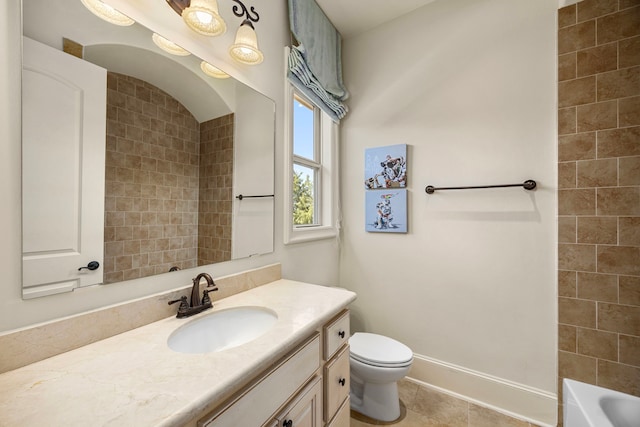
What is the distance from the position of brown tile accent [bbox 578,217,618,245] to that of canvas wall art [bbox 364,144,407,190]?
3.25 feet

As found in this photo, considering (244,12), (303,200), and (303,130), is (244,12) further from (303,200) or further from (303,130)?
(303,200)

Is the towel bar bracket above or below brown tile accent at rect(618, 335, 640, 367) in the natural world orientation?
above

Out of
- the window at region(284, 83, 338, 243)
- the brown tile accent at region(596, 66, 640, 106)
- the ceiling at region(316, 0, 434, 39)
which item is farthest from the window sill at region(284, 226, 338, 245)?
the brown tile accent at region(596, 66, 640, 106)

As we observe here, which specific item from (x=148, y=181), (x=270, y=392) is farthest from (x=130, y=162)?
(x=270, y=392)

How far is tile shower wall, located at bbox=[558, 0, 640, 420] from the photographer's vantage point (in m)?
1.29

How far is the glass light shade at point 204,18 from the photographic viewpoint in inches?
38.4

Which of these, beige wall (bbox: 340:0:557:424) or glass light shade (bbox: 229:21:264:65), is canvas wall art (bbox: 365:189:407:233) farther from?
glass light shade (bbox: 229:21:264:65)

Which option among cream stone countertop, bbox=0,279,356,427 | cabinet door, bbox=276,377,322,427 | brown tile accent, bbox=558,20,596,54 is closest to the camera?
cream stone countertop, bbox=0,279,356,427

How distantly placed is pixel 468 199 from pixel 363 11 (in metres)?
1.59

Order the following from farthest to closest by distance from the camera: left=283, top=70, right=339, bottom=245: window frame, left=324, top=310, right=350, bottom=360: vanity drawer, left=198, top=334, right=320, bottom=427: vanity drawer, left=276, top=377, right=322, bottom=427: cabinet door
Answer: left=283, top=70, right=339, bottom=245: window frame → left=324, top=310, right=350, bottom=360: vanity drawer → left=276, top=377, right=322, bottom=427: cabinet door → left=198, top=334, right=320, bottom=427: vanity drawer

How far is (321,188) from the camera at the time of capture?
7.07ft

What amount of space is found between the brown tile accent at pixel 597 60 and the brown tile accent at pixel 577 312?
1.25 metres

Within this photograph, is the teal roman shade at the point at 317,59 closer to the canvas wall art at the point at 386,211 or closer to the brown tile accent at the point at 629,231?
the canvas wall art at the point at 386,211

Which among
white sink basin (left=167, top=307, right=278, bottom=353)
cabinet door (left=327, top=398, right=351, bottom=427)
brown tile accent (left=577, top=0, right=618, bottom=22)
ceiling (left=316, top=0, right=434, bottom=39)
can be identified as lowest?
cabinet door (left=327, top=398, right=351, bottom=427)
